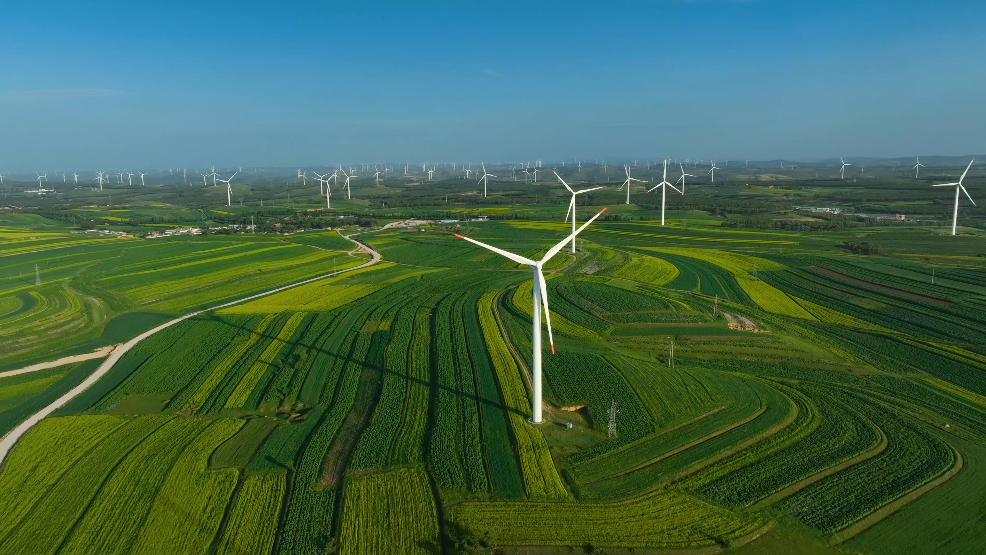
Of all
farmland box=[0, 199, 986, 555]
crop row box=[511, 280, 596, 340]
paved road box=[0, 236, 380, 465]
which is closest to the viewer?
farmland box=[0, 199, 986, 555]

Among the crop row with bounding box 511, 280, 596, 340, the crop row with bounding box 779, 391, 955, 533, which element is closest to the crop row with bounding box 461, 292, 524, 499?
the crop row with bounding box 511, 280, 596, 340

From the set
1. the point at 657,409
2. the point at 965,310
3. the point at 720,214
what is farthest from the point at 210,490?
the point at 720,214

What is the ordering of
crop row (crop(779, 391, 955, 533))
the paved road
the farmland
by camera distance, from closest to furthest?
the farmland, crop row (crop(779, 391, 955, 533)), the paved road

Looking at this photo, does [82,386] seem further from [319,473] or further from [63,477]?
[319,473]

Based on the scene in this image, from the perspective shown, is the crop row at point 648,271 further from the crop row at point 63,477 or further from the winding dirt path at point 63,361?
the winding dirt path at point 63,361

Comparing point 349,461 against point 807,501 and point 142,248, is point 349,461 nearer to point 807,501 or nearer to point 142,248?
point 807,501

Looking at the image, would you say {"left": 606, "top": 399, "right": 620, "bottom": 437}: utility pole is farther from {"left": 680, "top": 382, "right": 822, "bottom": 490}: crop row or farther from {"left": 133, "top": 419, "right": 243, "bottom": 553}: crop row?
{"left": 133, "top": 419, "right": 243, "bottom": 553}: crop row

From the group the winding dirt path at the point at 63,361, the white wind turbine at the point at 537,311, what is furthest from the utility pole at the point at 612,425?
the winding dirt path at the point at 63,361

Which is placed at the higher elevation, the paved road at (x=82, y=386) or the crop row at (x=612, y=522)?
the paved road at (x=82, y=386)

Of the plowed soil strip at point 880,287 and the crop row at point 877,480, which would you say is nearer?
the crop row at point 877,480
